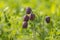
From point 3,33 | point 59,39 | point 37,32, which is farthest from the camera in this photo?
point 3,33

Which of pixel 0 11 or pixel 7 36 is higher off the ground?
pixel 0 11

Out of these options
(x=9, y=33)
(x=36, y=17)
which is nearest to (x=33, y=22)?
(x=36, y=17)

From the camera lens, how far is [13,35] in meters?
2.42

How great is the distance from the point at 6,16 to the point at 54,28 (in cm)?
49

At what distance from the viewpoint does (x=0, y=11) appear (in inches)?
103

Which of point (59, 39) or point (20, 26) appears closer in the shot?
point (59, 39)

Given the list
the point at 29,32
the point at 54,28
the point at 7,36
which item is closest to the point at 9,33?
the point at 7,36

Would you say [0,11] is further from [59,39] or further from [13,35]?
[59,39]

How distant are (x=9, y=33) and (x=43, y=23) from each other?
293 millimetres

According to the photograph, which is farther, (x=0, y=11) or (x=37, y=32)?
(x=0, y=11)

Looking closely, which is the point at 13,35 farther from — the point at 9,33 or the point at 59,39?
the point at 59,39

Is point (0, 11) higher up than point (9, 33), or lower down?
higher up

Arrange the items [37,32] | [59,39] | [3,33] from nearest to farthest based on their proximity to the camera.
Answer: [59,39] < [37,32] < [3,33]

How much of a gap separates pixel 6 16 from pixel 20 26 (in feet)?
0.55
